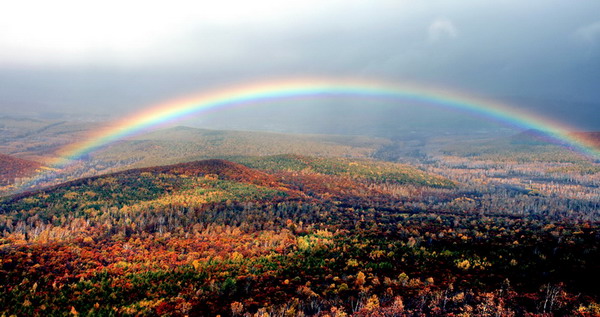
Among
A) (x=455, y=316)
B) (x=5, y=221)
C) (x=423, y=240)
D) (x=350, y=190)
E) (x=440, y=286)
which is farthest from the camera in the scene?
(x=350, y=190)

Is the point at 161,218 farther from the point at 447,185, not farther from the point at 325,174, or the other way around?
the point at 447,185

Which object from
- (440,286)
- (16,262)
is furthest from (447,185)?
(16,262)

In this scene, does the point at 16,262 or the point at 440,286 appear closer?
the point at 440,286

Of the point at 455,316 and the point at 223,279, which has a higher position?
the point at 455,316

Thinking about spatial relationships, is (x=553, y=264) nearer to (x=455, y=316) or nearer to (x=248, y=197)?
(x=455, y=316)

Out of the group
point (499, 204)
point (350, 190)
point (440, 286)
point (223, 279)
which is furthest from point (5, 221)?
point (499, 204)

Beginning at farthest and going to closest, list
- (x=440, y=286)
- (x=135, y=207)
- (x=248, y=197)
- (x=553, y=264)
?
(x=248, y=197) < (x=135, y=207) < (x=553, y=264) < (x=440, y=286)
